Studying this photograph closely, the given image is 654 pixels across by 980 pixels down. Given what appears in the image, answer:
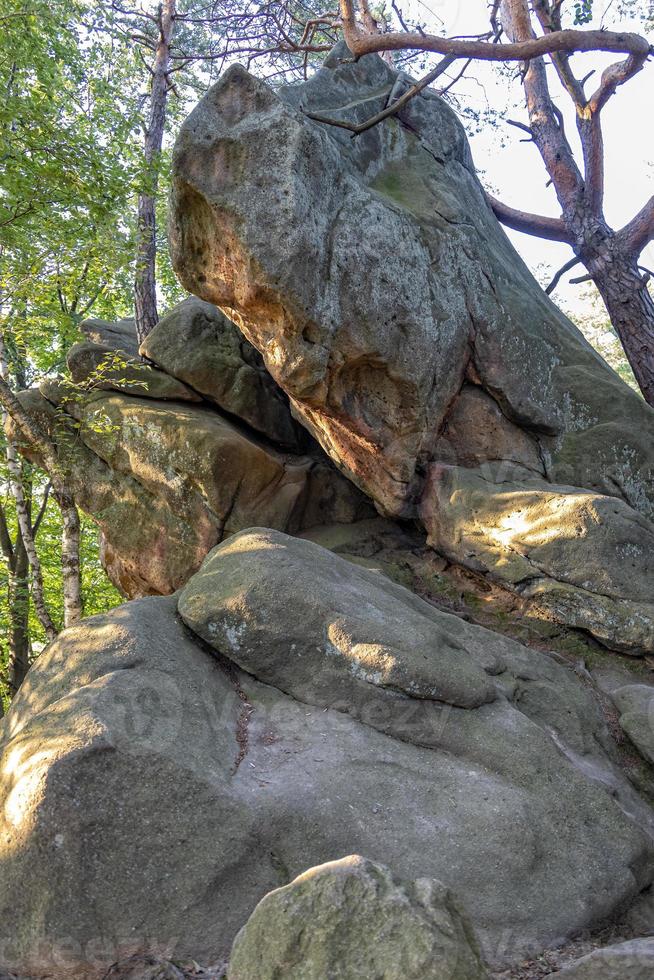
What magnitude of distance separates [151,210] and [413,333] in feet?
27.3

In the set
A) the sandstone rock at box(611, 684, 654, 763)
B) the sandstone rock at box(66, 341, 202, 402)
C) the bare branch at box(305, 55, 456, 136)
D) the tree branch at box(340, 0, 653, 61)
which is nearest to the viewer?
the sandstone rock at box(611, 684, 654, 763)

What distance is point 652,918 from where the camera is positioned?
19.3ft

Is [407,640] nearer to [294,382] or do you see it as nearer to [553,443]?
[294,382]

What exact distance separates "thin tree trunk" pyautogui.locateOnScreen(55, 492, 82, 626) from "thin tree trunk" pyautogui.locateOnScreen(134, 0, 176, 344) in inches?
174

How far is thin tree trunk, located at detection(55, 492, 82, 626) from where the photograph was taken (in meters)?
10.2

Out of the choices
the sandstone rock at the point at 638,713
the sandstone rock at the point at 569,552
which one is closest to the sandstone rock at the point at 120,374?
the sandstone rock at the point at 569,552

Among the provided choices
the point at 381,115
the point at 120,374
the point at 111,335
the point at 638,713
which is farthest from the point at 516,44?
the point at 111,335

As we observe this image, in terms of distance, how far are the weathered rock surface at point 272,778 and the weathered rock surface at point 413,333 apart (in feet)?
7.30

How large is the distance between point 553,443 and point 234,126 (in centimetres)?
605

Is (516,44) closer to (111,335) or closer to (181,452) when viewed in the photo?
(181,452)

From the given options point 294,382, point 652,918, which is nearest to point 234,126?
point 294,382

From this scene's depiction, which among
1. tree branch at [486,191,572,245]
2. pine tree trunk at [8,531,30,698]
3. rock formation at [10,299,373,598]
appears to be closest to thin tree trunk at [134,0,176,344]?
rock formation at [10,299,373,598]

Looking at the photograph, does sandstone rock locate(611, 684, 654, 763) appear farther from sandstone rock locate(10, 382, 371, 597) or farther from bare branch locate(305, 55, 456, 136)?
bare branch locate(305, 55, 456, 136)

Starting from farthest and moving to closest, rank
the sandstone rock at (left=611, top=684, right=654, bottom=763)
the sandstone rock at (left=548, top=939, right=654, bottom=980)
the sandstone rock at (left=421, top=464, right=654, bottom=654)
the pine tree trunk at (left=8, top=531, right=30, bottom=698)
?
the pine tree trunk at (left=8, top=531, right=30, bottom=698) < the sandstone rock at (left=421, top=464, right=654, bottom=654) < the sandstone rock at (left=611, top=684, right=654, bottom=763) < the sandstone rock at (left=548, top=939, right=654, bottom=980)
